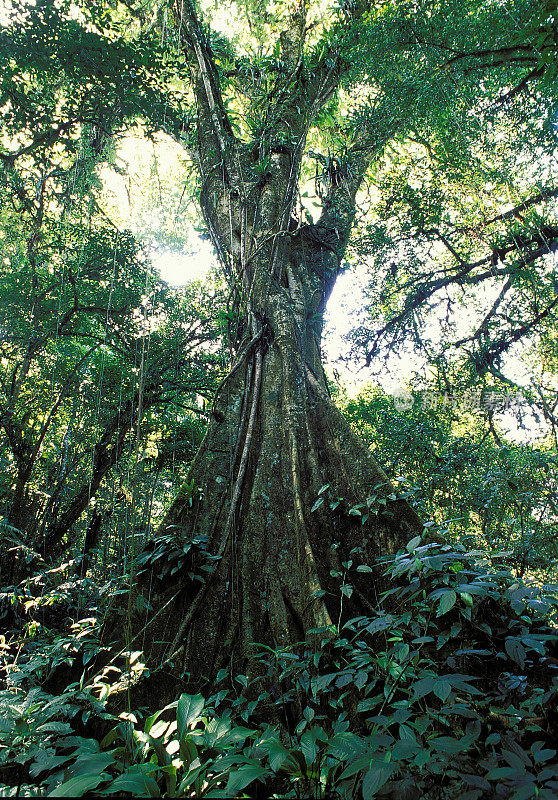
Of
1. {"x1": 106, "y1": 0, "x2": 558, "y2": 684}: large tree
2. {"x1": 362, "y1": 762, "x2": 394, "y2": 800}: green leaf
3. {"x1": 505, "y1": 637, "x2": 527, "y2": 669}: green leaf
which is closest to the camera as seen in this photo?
{"x1": 362, "y1": 762, "x2": 394, "y2": 800}: green leaf

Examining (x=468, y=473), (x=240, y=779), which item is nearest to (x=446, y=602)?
(x=240, y=779)

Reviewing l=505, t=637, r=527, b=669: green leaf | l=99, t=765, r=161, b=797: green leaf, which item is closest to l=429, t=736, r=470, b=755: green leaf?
l=505, t=637, r=527, b=669: green leaf

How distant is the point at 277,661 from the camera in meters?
1.87

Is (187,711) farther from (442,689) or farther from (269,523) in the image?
(269,523)

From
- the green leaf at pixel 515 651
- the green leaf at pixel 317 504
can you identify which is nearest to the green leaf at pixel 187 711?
the green leaf at pixel 515 651

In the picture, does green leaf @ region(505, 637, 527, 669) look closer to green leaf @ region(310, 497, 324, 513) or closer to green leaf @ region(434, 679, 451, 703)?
green leaf @ region(434, 679, 451, 703)

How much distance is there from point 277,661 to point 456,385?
4.66 m

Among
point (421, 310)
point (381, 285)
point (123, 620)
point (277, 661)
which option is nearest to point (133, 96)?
point (381, 285)

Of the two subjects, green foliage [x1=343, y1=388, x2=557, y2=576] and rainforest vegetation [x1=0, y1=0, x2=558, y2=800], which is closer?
rainforest vegetation [x1=0, y1=0, x2=558, y2=800]

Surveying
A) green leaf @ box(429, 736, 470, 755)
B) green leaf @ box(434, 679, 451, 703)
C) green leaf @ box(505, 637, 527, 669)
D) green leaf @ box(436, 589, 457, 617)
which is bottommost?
green leaf @ box(429, 736, 470, 755)

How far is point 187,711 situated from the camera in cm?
128

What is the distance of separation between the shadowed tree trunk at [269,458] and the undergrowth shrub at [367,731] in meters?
0.34

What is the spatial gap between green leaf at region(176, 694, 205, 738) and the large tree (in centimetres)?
63

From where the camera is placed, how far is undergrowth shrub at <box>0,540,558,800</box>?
1005 millimetres
